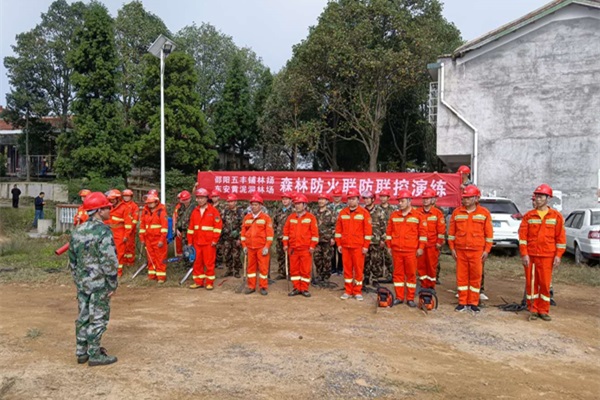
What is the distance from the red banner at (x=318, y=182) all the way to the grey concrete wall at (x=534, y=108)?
6389mm

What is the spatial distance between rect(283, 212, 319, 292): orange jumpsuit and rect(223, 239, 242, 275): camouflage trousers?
186 centimetres

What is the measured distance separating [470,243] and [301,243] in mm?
2674

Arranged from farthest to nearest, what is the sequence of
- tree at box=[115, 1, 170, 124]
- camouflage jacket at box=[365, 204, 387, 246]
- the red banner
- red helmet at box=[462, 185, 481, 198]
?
tree at box=[115, 1, 170, 124]
the red banner
camouflage jacket at box=[365, 204, 387, 246]
red helmet at box=[462, 185, 481, 198]

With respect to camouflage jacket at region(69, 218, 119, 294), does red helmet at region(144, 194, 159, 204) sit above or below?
above

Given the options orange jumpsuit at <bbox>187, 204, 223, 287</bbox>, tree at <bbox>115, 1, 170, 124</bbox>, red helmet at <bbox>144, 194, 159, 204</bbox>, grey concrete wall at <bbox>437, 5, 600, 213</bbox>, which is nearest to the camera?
orange jumpsuit at <bbox>187, 204, 223, 287</bbox>

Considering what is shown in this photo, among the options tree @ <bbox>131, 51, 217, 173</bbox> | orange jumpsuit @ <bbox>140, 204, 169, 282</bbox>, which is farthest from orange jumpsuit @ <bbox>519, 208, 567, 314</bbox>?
tree @ <bbox>131, 51, 217, 173</bbox>

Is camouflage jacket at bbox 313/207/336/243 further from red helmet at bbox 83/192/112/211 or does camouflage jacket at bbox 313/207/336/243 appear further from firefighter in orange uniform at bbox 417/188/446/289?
red helmet at bbox 83/192/112/211

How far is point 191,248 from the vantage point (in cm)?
862

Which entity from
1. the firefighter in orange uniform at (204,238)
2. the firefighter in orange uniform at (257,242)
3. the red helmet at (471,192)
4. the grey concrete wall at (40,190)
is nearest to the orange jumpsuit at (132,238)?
the firefighter in orange uniform at (204,238)

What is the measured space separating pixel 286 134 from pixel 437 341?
1881cm

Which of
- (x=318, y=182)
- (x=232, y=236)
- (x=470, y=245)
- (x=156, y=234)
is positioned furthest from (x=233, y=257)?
(x=470, y=245)

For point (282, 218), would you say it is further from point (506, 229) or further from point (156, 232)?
point (506, 229)

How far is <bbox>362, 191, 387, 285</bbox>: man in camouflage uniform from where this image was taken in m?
8.61

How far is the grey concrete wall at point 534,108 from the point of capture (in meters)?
14.9
